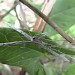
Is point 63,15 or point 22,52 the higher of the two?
point 63,15

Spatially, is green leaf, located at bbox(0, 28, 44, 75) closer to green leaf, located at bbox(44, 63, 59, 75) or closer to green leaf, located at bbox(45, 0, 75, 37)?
green leaf, located at bbox(44, 63, 59, 75)

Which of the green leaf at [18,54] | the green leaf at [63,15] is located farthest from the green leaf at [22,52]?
the green leaf at [63,15]

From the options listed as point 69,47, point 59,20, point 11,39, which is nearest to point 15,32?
point 11,39

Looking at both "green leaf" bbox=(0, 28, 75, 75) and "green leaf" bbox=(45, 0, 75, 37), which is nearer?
"green leaf" bbox=(0, 28, 75, 75)

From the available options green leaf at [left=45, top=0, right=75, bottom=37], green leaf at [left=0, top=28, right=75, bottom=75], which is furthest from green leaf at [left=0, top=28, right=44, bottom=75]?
green leaf at [left=45, top=0, right=75, bottom=37]

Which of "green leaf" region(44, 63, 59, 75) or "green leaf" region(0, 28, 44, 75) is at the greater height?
"green leaf" region(0, 28, 44, 75)

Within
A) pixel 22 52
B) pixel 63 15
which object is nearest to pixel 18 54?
pixel 22 52

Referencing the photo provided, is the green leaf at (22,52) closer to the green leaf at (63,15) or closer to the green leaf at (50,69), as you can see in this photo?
the green leaf at (50,69)

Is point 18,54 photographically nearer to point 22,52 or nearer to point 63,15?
point 22,52

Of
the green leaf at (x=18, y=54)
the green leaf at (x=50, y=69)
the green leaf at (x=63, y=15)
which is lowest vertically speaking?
the green leaf at (x=50, y=69)
